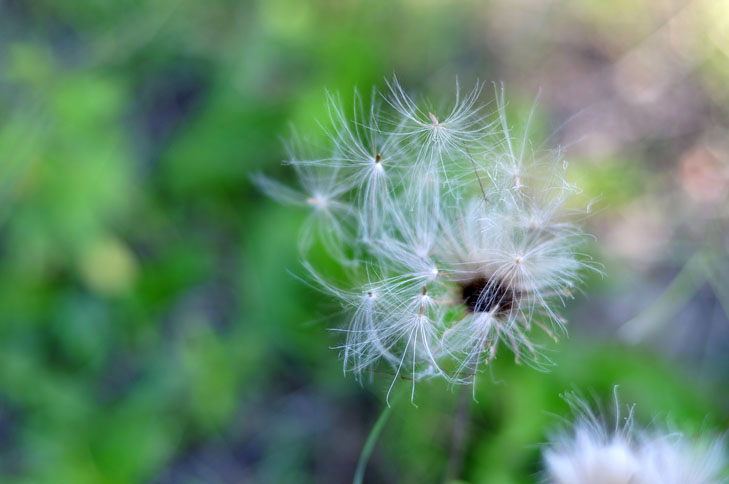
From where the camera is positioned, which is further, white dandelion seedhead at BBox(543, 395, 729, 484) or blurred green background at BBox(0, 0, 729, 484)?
blurred green background at BBox(0, 0, 729, 484)

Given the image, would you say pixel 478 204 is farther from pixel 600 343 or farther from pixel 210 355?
pixel 210 355

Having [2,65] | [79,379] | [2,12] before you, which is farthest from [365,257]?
[2,12]

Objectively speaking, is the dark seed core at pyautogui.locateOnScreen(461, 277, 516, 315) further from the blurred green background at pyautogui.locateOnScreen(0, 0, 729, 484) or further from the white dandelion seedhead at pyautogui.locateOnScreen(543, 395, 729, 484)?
the blurred green background at pyautogui.locateOnScreen(0, 0, 729, 484)

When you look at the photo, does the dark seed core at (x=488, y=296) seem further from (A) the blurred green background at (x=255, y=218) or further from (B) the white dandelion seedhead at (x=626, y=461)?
(A) the blurred green background at (x=255, y=218)

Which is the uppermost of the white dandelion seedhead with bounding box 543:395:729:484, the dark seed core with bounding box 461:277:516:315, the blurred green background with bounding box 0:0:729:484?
the blurred green background with bounding box 0:0:729:484

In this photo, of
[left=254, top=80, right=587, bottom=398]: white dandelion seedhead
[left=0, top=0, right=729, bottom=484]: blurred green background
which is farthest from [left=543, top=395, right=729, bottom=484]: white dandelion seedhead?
[left=0, top=0, right=729, bottom=484]: blurred green background

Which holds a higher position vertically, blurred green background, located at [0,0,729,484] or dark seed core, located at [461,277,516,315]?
blurred green background, located at [0,0,729,484]

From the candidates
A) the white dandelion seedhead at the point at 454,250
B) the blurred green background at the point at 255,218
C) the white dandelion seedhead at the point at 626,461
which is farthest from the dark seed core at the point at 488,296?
the blurred green background at the point at 255,218

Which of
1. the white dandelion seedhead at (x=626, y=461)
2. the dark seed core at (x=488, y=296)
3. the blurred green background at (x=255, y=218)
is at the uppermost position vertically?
the blurred green background at (x=255, y=218)
